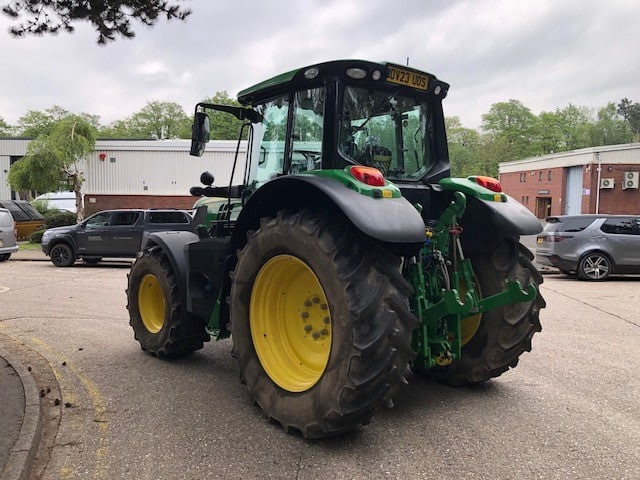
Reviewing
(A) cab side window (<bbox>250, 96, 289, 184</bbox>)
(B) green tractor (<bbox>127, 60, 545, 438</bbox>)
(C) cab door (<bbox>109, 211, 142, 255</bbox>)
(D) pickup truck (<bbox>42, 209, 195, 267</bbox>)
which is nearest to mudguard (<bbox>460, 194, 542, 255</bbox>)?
(B) green tractor (<bbox>127, 60, 545, 438</bbox>)

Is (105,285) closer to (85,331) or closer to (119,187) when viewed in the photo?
(85,331)

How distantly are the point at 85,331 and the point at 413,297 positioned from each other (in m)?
5.09

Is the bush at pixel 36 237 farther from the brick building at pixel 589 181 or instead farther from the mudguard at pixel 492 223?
the brick building at pixel 589 181

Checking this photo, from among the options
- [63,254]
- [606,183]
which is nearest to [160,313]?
[63,254]

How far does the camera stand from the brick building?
35031mm

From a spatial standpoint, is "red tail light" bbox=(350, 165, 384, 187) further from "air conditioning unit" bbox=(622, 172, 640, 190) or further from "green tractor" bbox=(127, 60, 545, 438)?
"air conditioning unit" bbox=(622, 172, 640, 190)

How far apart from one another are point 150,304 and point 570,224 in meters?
11.7

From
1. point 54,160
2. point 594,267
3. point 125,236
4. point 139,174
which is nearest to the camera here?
point 594,267

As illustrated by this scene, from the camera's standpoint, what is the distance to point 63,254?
16.1 meters

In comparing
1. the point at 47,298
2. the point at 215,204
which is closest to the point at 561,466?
the point at 215,204

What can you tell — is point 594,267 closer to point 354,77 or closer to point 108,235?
point 354,77

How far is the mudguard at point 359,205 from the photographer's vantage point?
3273 millimetres

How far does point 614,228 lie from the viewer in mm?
13680

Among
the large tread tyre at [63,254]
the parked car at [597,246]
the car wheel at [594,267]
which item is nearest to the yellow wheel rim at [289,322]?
the parked car at [597,246]
